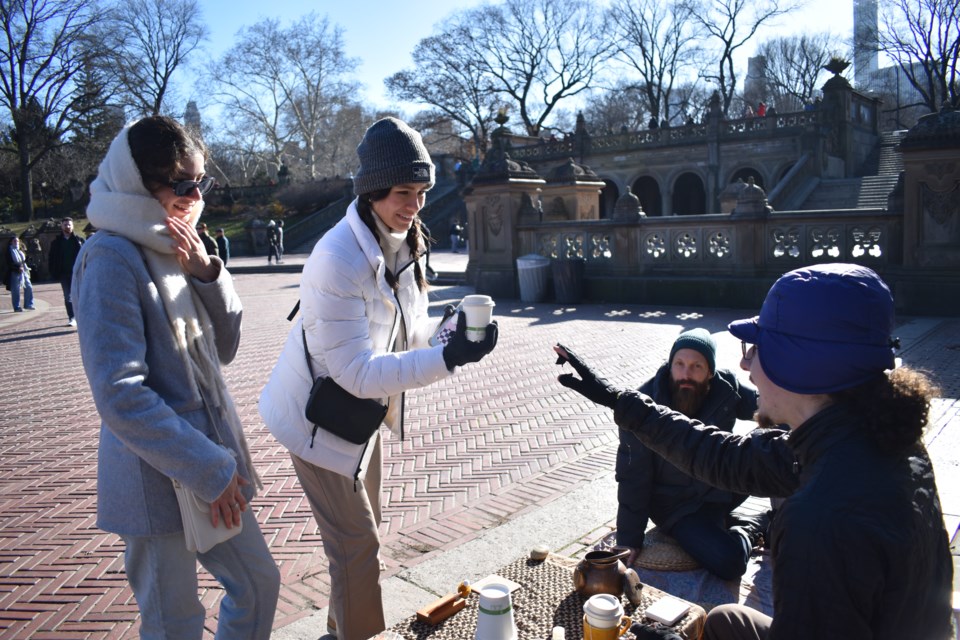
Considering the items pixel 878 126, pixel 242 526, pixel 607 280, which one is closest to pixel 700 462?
pixel 242 526

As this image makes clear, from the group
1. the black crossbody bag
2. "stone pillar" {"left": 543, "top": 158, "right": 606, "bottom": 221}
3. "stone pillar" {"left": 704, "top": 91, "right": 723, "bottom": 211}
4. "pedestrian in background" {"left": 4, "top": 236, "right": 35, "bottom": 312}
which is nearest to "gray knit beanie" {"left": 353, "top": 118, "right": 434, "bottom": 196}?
the black crossbody bag

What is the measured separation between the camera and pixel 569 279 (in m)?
14.8

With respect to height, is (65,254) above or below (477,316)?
above

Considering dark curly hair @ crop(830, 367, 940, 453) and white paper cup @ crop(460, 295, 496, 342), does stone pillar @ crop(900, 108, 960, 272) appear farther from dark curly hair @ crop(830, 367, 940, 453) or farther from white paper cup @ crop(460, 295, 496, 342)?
dark curly hair @ crop(830, 367, 940, 453)

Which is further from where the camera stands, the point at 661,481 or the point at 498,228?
the point at 498,228

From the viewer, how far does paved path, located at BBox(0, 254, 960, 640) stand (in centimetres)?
378

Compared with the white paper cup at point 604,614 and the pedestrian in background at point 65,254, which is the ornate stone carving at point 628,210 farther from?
the white paper cup at point 604,614

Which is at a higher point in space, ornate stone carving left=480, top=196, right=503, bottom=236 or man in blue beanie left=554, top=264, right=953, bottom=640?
ornate stone carving left=480, top=196, right=503, bottom=236

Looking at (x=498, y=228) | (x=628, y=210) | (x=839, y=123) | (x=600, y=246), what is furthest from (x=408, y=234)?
(x=839, y=123)

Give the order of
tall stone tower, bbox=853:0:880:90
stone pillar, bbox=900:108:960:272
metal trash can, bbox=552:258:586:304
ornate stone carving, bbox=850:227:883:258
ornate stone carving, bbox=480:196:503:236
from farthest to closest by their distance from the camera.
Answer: tall stone tower, bbox=853:0:880:90, ornate stone carving, bbox=480:196:503:236, metal trash can, bbox=552:258:586:304, ornate stone carving, bbox=850:227:883:258, stone pillar, bbox=900:108:960:272

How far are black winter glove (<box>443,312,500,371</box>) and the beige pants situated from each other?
63cm

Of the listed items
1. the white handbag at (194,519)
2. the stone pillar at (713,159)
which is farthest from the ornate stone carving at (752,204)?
the stone pillar at (713,159)

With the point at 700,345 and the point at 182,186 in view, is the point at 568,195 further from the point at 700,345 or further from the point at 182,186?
the point at 182,186

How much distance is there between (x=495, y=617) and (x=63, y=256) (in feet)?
46.1
